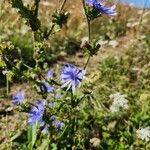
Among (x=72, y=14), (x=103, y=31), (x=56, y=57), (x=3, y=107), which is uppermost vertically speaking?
(x=72, y=14)

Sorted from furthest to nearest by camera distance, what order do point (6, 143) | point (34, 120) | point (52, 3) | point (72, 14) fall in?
point (52, 3)
point (72, 14)
point (6, 143)
point (34, 120)

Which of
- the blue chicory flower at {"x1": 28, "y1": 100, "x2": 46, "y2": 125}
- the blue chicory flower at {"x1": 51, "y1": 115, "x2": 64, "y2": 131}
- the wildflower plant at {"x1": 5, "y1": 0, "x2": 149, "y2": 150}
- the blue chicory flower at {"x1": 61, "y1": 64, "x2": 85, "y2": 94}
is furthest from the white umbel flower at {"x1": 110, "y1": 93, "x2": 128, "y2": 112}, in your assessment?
the blue chicory flower at {"x1": 61, "y1": 64, "x2": 85, "y2": 94}

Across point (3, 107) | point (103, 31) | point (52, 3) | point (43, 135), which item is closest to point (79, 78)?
point (43, 135)

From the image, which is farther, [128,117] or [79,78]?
[128,117]

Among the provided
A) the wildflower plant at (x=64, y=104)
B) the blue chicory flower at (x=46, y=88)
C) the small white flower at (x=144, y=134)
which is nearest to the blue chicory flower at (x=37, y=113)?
the wildflower plant at (x=64, y=104)

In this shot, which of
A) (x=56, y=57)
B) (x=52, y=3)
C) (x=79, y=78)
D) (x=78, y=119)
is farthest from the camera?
(x=52, y=3)

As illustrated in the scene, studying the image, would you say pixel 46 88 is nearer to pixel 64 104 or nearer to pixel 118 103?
pixel 64 104

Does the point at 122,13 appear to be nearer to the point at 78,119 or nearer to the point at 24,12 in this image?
the point at 78,119

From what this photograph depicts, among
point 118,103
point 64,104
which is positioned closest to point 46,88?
point 64,104

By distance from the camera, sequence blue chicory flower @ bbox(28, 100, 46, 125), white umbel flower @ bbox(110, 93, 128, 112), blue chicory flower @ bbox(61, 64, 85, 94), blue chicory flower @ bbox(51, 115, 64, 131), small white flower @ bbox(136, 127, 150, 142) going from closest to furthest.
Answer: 1. blue chicory flower @ bbox(61, 64, 85, 94)
2. blue chicory flower @ bbox(28, 100, 46, 125)
3. blue chicory flower @ bbox(51, 115, 64, 131)
4. small white flower @ bbox(136, 127, 150, 142)
5. white umbel flower @ bbox(110, 93, 128, 112)

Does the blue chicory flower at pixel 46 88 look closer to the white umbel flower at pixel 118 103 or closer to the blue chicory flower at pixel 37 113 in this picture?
the blue chicory flower at pixel 37 113

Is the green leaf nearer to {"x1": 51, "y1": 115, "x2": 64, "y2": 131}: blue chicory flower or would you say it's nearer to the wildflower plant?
the wildflower plant
